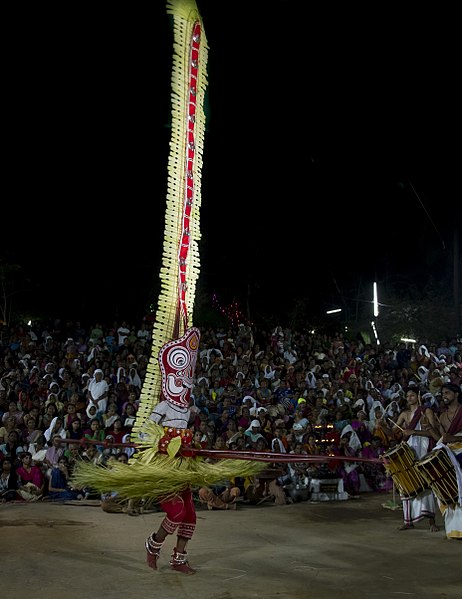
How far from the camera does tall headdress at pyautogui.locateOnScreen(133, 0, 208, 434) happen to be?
6.12m

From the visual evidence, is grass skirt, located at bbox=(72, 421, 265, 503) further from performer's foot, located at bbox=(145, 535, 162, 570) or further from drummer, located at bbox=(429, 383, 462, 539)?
drummer, located at bbox=(429, 383, 462, 539)

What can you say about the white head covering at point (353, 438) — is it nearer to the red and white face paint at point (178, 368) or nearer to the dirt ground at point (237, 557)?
the dirt ground at point (237, 557)

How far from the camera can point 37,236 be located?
25.9 meters

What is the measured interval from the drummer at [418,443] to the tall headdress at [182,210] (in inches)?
113

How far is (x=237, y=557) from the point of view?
6.44 metres

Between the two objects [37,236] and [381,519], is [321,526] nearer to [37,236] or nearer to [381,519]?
[381,519]

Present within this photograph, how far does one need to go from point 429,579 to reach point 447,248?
79.5 feet

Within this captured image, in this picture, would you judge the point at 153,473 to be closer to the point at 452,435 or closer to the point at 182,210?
the point at 182,210

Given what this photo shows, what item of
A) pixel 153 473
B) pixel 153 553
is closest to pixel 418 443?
pixel 153 553

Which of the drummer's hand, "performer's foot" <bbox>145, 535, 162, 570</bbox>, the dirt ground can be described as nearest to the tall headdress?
"performer's foot" <bbox>145, 535, 162, 570</bbox>

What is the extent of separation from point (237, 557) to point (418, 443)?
123 inches

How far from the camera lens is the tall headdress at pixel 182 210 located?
612 cm

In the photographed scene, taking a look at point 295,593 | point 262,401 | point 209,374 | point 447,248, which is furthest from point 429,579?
point 447,248

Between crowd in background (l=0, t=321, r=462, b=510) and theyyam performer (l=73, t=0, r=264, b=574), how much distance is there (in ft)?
9.15
